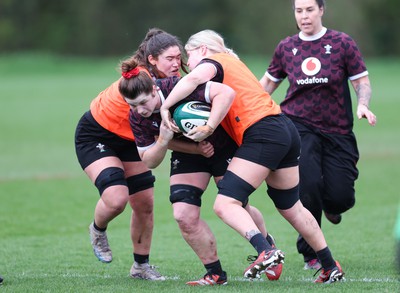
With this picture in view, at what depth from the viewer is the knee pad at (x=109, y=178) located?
7040 mm

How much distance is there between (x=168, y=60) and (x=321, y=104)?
1.55m

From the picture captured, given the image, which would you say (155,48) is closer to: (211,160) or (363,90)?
(211,160)

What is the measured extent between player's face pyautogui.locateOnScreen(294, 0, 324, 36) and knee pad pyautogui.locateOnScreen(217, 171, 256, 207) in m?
2.01

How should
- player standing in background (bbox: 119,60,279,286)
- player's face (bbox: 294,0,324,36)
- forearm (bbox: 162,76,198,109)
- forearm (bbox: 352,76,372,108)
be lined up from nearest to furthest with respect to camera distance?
1. forearm (bbox: 162,76,198,109)
2. player standing in background (bbox: 119,60,279,286)
3. forearm (bbox: 352,76,372,108)
4. player's face (bbox: 294,0,324,36)

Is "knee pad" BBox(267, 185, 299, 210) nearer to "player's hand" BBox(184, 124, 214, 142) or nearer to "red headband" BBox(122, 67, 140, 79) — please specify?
"player's hand" BBox(184, 124, 214, 142)

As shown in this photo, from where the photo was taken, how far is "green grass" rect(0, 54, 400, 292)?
6.85 m

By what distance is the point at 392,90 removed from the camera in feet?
108

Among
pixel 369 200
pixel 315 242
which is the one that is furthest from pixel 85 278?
pixel 369 200

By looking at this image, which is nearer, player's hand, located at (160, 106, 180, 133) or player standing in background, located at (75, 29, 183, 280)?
player's hand, located at (160, 106, 180, 133)

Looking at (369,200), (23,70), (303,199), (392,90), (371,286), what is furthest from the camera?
(23,70)

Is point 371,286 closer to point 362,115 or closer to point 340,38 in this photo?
point 362,115

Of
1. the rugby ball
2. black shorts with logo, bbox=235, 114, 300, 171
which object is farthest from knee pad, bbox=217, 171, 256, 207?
the rugby ball

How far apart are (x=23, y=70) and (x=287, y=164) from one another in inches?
1423

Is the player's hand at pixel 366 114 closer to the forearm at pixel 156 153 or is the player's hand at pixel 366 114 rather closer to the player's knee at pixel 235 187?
the player's knee at pixel 235 187
